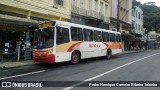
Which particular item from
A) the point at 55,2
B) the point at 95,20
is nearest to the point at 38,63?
the point at 55,2

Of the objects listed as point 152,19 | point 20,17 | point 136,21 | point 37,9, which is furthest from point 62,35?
point 152,19

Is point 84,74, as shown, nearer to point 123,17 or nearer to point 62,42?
point 62,42

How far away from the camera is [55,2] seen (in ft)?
87.6

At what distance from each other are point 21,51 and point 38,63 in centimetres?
223

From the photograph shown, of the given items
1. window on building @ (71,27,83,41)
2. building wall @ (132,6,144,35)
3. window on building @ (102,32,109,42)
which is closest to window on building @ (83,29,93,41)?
window on building @ (71,27,83,41)

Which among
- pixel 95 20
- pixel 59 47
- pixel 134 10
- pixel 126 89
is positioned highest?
pixel 134 10

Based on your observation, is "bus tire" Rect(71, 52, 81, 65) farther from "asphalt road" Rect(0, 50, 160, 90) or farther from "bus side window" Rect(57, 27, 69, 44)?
"asphalt road" Rect(0, 50, 160, 90)

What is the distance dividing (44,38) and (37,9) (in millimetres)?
7046

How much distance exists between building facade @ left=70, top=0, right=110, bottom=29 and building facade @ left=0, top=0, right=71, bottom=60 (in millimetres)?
4673

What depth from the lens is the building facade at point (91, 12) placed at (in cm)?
3042

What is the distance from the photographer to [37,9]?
Answer: 23359mm

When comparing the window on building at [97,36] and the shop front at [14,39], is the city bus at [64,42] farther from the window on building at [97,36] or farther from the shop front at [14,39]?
the shop front at [14,39]

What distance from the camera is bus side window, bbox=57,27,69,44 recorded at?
16.9 metres

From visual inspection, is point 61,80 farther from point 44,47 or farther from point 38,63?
point 38,63
